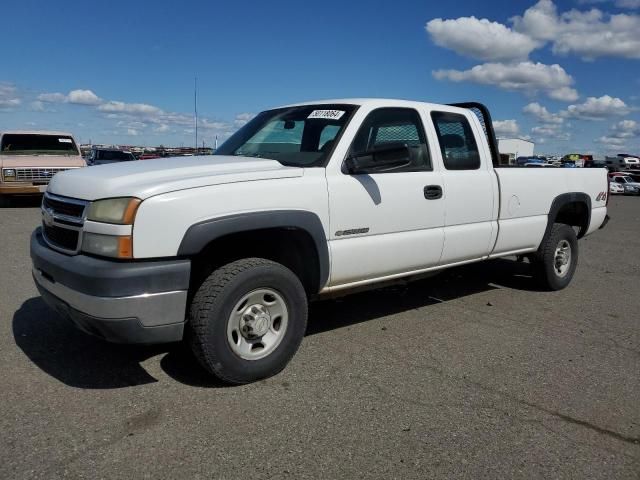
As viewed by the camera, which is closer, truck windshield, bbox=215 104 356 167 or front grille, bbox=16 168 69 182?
truck windshield, bbox=215 104 356 167

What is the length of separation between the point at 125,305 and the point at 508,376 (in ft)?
8.44

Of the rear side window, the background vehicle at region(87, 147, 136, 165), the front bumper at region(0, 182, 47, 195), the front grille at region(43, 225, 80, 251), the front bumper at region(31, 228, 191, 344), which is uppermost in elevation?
the background vehicle at region(87, 147, 136, 165)

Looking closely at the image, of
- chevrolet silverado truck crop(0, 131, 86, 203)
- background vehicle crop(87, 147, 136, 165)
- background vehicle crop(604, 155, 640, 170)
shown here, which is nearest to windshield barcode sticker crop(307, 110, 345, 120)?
chevrolet silverado truck crop(0, 131, 86, 203)

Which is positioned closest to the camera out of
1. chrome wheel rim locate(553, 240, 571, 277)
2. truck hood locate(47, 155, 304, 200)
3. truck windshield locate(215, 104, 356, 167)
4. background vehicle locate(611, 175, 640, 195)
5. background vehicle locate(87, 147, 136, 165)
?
truck hood locate(47, 155, 304, 200)

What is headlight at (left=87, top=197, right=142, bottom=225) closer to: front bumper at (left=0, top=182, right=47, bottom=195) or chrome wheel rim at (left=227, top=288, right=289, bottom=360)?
chrome wheel rim at (left=227, top=288, right=289, bottom=360)

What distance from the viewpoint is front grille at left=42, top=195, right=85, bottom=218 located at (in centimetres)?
327

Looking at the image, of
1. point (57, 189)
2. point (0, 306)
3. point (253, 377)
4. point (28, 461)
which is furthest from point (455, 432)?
point (0, 306)

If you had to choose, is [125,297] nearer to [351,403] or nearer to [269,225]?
[269,225]

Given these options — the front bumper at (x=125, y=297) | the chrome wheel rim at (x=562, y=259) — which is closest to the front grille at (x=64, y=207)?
the front bumper at (x=125, y=297)

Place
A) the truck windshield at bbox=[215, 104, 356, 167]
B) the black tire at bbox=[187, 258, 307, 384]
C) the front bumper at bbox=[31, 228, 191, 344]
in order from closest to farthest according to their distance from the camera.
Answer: the front bumper at bbox=[31, 228, 191, 344], the black tire at bbox=[187, 258, 307, 384], the truck windshield at bbox=[215, 104, 356, 167]

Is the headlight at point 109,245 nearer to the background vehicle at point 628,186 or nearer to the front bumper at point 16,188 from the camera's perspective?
the front bumper at point 16,188

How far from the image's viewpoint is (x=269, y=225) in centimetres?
342

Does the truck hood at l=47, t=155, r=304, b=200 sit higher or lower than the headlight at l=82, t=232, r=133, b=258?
higher

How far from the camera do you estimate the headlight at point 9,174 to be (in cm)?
1261
